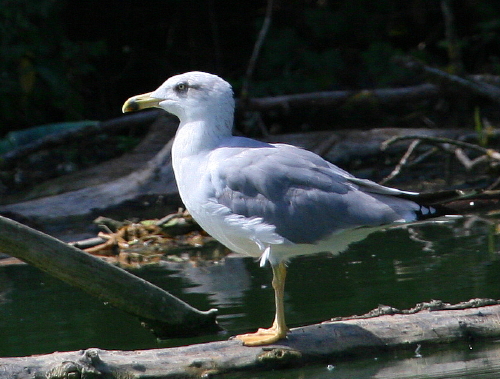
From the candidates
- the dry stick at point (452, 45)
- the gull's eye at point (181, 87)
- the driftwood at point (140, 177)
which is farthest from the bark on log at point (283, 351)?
the dry stick at point (452, 45)

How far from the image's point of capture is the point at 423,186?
8.69 metres

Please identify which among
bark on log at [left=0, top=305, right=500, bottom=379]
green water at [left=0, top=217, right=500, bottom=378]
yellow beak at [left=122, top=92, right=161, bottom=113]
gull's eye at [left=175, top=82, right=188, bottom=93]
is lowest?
green water at [left=0, top=217, right=500, bottom=378]

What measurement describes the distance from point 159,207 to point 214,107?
4.01 metres

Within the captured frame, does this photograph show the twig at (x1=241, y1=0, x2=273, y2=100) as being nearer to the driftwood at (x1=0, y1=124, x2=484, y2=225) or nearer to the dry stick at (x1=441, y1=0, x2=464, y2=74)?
the driftwood at (x1=0, y1=124, x2=484, y2=225)

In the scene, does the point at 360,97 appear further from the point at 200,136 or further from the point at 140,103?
the point at 200,136

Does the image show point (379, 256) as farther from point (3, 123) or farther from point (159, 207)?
point (3, 123)

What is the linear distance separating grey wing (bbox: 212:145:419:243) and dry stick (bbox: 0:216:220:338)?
24.8 inches

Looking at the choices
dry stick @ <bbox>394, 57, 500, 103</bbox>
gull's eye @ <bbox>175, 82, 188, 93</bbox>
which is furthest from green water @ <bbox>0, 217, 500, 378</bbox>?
dry stick @ <bbox>394, 57, 500, 103</bbox>

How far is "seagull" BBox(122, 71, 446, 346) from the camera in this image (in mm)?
4156

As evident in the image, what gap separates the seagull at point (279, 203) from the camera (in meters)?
4.16

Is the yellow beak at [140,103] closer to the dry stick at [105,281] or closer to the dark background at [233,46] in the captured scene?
the dry stick at [105,281]

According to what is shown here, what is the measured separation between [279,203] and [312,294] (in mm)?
1302

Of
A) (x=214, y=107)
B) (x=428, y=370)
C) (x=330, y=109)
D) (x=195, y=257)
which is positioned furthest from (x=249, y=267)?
(x=330, y=109)

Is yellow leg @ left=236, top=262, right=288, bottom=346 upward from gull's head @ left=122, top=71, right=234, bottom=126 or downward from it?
downward
